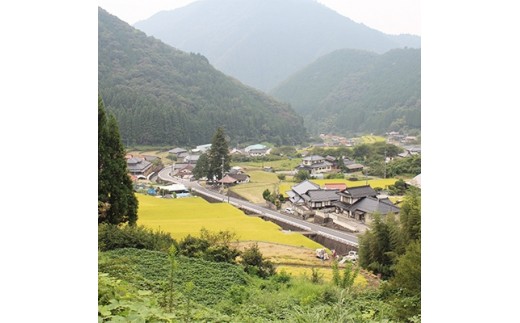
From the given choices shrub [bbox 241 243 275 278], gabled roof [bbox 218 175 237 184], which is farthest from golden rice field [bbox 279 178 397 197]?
shrub [bbox 241 243 275 278]

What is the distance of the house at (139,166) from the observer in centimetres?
355

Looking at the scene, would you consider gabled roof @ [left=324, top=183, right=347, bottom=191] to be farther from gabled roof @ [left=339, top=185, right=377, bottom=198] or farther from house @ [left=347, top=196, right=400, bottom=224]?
house @ [left=347, top=196, right=400, bottom=224]

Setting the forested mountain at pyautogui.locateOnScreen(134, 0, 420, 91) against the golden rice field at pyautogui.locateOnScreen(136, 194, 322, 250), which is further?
the forested mountain at pyautogui.locateOnScreen(134, 0, 420, 91)

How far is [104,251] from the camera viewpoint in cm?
354

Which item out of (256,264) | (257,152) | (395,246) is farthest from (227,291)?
(395,246)

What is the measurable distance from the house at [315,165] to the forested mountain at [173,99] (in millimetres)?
220

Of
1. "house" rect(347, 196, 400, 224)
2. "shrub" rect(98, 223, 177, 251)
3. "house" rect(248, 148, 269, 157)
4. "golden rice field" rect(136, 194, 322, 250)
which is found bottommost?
"shrub" rect(98, 223, 177, 251)

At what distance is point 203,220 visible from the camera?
350 centimetres

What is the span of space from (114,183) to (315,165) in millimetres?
1645

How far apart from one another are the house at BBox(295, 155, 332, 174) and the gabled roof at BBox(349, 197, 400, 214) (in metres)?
0.37

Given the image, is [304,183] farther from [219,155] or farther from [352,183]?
[219,155]

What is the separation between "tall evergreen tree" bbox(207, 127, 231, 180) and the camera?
3461 mm
